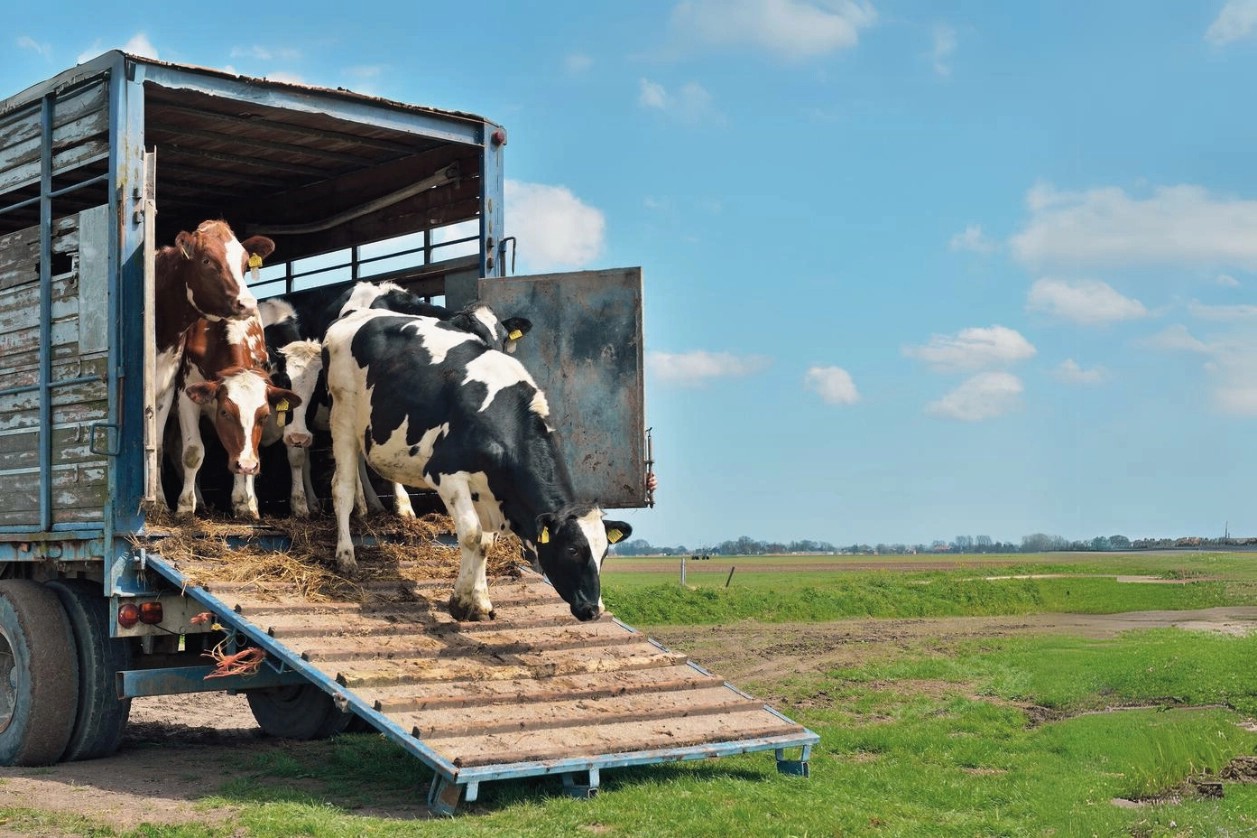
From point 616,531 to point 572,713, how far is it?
1.75 metres

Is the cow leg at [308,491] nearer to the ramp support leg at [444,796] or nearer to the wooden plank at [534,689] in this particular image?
the wooden plank at [534,689]

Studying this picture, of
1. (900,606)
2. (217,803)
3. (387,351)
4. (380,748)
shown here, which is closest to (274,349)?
(387,351)

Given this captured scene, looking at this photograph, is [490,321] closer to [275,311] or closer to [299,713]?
[275,311]

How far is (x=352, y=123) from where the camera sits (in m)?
11.2

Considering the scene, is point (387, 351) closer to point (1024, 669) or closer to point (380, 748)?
point (380, 748)

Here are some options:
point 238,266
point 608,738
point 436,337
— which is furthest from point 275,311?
point 608,738

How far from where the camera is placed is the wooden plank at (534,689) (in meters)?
8.05

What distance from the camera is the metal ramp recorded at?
7.80 metres

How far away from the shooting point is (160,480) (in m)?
10.2

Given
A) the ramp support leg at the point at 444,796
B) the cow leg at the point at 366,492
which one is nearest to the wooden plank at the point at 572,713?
the ramp support leg at the point at 444,796

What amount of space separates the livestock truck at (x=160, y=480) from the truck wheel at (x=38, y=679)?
16 mm

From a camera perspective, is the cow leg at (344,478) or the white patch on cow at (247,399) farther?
the white patch on cow at (247,399)

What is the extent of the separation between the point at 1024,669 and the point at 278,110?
12.6m

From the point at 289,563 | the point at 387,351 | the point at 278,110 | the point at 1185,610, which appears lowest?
the point at 1185,610
